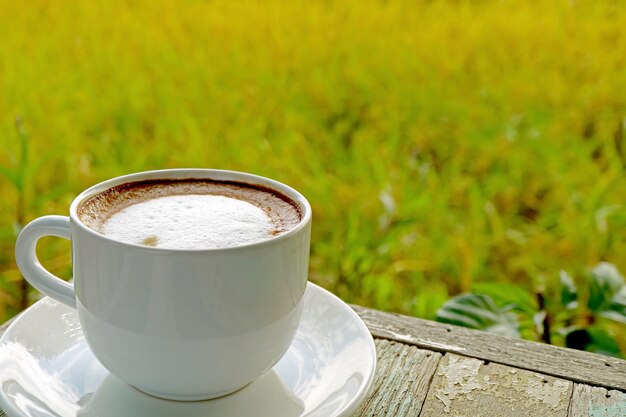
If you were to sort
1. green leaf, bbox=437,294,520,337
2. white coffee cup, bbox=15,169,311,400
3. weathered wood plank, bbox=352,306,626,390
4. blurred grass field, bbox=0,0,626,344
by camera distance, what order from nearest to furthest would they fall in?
white coffee cup, bbox=15,169,311,400, weathered wood plank, bbox=352,306,626,390, green leaf, bbox=437,294,520,337, blurred grass field, bbox=0,0,626,344

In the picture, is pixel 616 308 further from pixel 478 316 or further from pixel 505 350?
pixel 505 350

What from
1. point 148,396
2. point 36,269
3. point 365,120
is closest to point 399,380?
point 148,396

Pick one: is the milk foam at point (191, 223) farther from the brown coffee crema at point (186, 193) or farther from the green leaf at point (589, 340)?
the green leaf at point (589, 340)

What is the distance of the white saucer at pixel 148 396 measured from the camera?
54cm

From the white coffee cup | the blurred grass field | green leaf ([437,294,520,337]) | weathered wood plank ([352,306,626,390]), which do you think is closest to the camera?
the white coffee cup

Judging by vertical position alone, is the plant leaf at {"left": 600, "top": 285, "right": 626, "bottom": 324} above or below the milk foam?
below

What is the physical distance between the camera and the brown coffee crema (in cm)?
60

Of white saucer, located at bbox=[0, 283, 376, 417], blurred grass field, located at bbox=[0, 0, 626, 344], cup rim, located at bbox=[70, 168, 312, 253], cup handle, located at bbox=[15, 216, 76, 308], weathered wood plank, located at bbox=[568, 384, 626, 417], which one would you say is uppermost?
cup rim, located at bbox=[70, 168, 312, 253]

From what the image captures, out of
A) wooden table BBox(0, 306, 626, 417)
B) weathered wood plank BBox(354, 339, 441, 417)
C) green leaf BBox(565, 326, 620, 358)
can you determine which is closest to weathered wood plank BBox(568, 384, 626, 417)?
wooden table BBox(0, 306, 626, 417)

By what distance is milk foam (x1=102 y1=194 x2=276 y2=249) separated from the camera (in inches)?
21.8

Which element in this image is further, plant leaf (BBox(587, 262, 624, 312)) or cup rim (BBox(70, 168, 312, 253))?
plant leaf (BBox(587, 262, 624, 312))

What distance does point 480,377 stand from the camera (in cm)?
64

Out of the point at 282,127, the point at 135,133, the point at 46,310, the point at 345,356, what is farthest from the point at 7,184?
the point at 345,356

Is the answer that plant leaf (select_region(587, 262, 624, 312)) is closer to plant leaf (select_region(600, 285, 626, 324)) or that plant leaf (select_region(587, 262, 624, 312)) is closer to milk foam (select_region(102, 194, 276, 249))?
plant leaf (select_region(600, 285, 626, 324))
